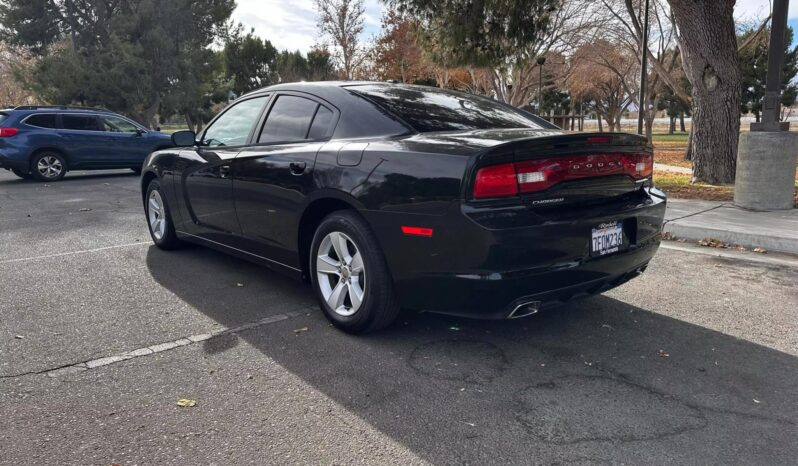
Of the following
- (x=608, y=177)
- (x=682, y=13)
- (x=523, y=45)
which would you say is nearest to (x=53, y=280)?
(x=608, y=177)

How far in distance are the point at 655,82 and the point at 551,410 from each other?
3220 cm

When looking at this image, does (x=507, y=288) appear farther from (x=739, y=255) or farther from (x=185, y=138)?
(x=739, y=255)

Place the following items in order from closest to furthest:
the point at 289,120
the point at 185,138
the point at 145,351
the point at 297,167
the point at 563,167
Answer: the point at 563,167
the point at 145,351
the point at 297,167
the point at 289,120
the point at 185,138

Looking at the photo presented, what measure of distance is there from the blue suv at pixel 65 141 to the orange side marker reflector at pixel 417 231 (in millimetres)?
10427

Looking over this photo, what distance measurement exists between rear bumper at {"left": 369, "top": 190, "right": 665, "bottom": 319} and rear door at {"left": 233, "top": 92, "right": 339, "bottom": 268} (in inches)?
31.6

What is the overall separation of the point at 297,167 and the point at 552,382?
209 centimetres

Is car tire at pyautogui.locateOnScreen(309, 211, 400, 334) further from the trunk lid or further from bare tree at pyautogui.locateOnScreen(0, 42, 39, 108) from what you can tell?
bare tree at pyautogui.locateOnScreen(0, 42, 39, 108)

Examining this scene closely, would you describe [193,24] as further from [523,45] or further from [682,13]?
[682,13]

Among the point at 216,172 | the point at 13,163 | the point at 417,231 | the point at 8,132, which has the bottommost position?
the point at 417,231

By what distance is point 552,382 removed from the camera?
3.17 meters

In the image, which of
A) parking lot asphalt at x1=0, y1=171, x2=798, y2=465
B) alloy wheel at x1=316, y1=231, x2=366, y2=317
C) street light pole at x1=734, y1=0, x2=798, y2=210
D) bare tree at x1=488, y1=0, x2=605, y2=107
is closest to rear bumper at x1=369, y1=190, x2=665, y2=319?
alloy wheel at x1=316, y1=231, x2=366, y2=317

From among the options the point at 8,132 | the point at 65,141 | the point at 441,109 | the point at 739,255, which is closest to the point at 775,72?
the point at 739,255

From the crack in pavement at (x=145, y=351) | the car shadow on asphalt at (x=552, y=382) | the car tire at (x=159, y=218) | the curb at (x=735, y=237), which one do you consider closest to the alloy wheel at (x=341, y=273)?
the car shadow on asphalt at (x=552, y=382)

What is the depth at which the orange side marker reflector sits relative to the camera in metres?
3.22
